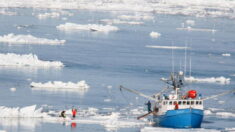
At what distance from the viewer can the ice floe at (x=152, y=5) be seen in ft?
382

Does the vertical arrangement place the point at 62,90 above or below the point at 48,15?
below

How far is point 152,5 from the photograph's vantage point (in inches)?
4980

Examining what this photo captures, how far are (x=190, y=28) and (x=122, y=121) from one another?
58.2m

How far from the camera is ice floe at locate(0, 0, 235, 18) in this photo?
382ft

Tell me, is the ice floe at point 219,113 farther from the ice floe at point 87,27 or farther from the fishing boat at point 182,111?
the ice floe at point 87,27

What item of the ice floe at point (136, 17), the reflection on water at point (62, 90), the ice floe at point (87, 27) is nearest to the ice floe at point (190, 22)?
the ice floe at point (136, 17)

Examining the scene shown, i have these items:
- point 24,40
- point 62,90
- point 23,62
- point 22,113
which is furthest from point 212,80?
point 24,40

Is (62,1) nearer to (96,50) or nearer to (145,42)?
(145,42)

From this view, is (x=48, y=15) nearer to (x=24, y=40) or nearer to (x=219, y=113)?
(x=24, y=40)

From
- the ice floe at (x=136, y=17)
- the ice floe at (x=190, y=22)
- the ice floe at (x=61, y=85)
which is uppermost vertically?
the ice floe at (x=136, y=17)

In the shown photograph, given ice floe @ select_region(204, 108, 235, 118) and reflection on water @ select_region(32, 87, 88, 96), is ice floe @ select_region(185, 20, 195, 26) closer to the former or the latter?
reflection on water @ select_region(32, 87, 88, 96)

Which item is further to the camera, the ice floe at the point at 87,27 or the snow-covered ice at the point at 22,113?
the ice floe at the point at 87,27

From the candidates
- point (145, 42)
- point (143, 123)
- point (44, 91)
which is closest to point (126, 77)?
point (44, 91)

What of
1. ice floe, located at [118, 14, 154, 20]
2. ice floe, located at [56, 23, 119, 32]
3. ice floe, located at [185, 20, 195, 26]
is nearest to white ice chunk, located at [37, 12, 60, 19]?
ice floe, located at [118, 14, 154, 20]
